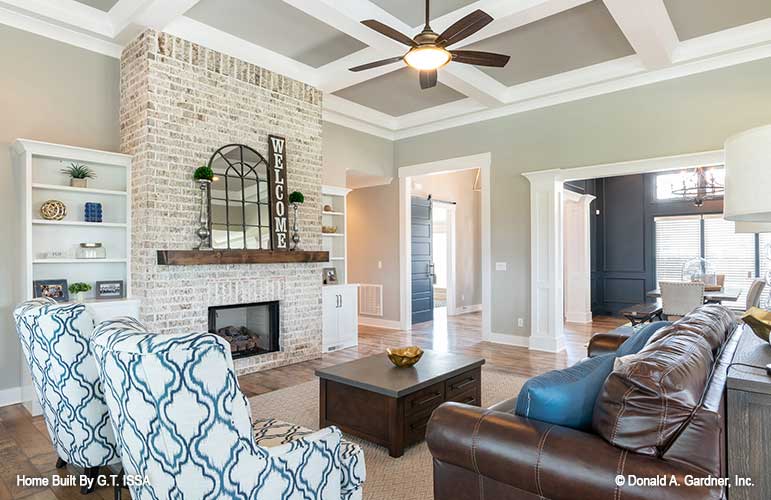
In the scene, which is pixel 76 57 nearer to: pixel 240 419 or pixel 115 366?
pixel 115 366

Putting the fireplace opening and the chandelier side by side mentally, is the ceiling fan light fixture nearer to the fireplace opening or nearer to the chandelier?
the fireplace opening

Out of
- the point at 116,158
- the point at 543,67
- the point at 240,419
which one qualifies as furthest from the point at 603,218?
the point at 240,419

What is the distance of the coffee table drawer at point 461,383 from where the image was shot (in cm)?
331

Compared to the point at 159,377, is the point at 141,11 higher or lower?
higher

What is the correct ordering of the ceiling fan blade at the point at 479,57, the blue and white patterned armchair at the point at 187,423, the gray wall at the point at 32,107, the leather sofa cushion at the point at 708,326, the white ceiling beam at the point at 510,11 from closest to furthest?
the blue and white patterned armchair at the point at 187,423
the leather sofa cushion at the point at 708,326
the ceiling fan blade at the point at 479,57
the white ceiling beam at the point at 510,11
the gray wall at the point at 32,107

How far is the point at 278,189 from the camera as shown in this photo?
17.6ft

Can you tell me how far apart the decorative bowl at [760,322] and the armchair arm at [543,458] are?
0.90 meters

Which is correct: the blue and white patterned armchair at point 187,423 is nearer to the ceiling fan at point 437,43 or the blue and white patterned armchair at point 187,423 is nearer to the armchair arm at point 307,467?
the armchair arm at point 307,467

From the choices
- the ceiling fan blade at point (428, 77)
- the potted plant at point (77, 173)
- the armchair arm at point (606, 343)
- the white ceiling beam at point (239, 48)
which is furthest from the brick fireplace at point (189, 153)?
the armchair arm at point (606, 343)

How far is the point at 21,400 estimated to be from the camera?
406 cm

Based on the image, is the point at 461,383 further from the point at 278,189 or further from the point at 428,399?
the point at 278,189

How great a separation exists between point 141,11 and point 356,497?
4.14 m

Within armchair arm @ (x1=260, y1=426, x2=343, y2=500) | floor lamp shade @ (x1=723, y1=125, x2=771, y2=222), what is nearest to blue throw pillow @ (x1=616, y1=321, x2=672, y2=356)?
floor lamp shade @ (x1=723, y1=125, x2=771, y2=222)

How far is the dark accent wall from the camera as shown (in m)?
9.38
